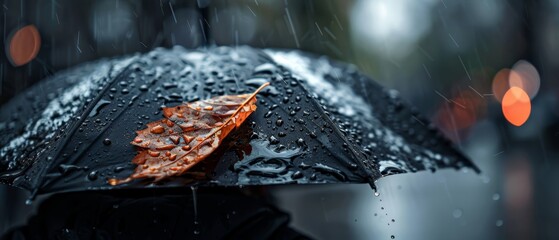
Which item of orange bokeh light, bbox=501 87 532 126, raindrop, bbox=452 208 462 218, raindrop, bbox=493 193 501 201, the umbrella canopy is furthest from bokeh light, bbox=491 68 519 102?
the umbrella canopy

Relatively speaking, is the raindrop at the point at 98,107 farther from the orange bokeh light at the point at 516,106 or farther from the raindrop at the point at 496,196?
the orange bokeh light at the point at 516,106

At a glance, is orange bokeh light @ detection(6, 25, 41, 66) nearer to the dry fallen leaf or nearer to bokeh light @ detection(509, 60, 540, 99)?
bokeh light @ detection(509, 60, 540, 99)

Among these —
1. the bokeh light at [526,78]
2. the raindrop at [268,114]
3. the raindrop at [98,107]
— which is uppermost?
the raindrop at [98,107]

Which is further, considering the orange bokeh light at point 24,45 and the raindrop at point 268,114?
the orange bokeh light at point 24,45

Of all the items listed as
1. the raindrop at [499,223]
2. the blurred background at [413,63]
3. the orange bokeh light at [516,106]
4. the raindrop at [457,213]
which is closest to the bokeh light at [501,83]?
the blurred background at [413,63]

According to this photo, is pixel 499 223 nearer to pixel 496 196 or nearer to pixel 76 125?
pixel 496 196
